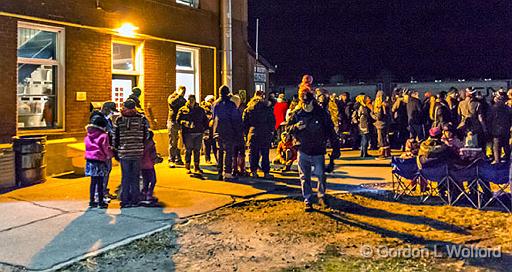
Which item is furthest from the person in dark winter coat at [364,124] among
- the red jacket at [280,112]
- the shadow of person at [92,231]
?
the shadow of person at [92,231]

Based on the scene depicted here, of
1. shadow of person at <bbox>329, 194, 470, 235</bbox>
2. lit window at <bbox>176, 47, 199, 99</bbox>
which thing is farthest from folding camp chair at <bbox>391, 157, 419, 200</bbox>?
lit window at <bbox>176, 47, 199, 99</bbox>

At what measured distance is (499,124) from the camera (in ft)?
41.3

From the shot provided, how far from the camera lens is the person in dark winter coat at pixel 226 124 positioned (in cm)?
→ 1062

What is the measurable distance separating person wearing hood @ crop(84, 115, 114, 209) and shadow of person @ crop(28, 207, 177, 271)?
0.52 metres

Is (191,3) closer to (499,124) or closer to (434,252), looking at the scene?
(499,124)

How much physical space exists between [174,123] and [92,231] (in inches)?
228

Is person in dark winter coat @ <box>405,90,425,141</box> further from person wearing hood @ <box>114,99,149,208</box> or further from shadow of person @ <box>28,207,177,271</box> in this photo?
shadow of person @ <box>28,207,177,271</box>

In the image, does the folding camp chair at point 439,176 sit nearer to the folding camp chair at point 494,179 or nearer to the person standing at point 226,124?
the folding camp chair at point 494,179

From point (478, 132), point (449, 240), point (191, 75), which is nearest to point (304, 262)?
point (449, 240)

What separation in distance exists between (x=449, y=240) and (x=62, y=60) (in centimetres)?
913

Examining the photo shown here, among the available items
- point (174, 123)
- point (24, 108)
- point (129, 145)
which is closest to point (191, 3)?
point (174, 123)

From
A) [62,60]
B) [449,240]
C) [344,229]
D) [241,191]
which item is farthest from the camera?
[62,60]

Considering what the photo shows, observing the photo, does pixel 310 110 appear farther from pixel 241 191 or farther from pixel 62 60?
pixel 62 60

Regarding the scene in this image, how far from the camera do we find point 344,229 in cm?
732
